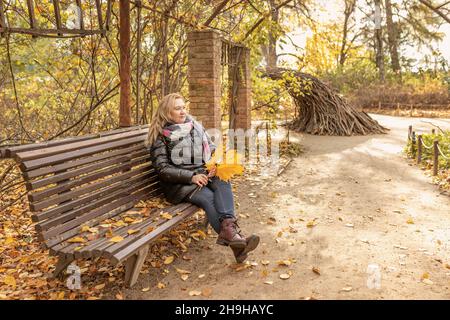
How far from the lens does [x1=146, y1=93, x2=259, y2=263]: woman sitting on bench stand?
3.77 metres

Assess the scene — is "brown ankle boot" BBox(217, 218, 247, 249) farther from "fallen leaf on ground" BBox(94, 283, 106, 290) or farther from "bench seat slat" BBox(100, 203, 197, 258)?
"fallen leaf on ground" BBox(94, 283, 106, 290)

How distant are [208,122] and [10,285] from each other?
4.41 metres

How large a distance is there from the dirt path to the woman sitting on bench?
0.47 metres

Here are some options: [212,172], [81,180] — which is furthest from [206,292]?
[81,180]

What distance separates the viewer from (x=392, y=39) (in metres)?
25.1

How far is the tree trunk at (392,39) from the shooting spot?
24.4 meters

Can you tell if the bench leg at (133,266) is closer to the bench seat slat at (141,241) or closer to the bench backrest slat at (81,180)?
the bench seat slat at (141,241)

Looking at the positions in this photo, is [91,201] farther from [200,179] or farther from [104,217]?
[200,179]

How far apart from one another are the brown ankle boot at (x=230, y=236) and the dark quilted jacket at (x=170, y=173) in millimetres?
534

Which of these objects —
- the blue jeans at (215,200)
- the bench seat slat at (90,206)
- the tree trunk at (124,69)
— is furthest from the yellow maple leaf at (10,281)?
the tree trunk at (124,69)

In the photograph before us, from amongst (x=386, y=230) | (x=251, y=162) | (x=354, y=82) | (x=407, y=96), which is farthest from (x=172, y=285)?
(x=354, y=82)

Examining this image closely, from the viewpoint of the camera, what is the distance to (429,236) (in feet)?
14.0

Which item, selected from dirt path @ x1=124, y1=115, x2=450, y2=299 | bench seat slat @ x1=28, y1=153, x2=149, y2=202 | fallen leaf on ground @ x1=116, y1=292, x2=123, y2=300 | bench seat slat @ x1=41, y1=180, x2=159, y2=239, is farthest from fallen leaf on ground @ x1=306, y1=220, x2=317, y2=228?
fallen leaf on ground @ x1=116, y1=292, x2=123, y2=300

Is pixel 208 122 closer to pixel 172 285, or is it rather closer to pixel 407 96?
pixel 172 285
